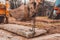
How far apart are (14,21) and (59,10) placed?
1.68m

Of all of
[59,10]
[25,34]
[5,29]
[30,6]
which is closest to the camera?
[25,34]

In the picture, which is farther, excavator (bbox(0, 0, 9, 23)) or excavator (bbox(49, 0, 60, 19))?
excavator (bbox(0, 0, 9, 23))

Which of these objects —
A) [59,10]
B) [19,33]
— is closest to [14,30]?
[19,33]

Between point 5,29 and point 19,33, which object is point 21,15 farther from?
point 19,33

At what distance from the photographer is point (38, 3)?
14.4 ft

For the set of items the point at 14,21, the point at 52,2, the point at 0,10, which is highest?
the point at 52,2

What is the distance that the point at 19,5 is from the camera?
15.4ft

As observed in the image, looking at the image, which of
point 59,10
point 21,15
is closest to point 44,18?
point 59,10

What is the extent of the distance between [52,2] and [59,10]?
0.35 meters

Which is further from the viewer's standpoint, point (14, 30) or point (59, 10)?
point (59, 10)

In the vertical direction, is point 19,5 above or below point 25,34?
above

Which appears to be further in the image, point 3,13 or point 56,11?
point 3,13

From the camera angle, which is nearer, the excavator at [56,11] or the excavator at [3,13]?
the excavator at [56,11]

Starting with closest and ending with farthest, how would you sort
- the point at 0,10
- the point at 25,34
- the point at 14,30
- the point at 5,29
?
the point at 25,34
the point at 14,30
the point at 5,29
the point at 0,10
